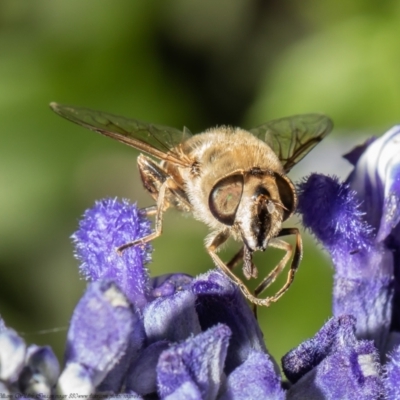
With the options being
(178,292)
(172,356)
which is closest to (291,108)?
(178,292)

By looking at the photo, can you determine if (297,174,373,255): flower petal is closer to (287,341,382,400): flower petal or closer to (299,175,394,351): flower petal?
(299,175,394,351): flower petal

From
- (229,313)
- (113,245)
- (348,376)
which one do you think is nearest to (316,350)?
(348,376)

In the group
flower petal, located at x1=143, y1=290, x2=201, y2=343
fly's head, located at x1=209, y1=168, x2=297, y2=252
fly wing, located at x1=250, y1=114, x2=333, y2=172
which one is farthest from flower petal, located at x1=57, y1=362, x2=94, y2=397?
fly wing, located at x1=250, y1=114, x2=333, y2=172

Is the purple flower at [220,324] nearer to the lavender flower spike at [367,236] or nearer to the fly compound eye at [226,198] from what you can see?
the lavender flower spike at [367,236]

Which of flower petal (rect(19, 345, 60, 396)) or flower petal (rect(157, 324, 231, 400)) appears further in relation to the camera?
flower petal (rect(157, 324, 231, 400))

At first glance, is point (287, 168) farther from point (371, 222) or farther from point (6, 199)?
point (6, 199)

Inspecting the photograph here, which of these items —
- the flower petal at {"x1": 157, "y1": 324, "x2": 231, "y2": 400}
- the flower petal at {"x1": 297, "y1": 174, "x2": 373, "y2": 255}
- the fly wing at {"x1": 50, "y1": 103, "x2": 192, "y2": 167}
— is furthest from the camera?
the fly wing at {"x1": 50, "y1": 103, "x2": 192, "y2": 167}

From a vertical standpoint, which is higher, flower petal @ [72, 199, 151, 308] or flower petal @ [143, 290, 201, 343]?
flower petal @ [72, 199, 151, 308]
